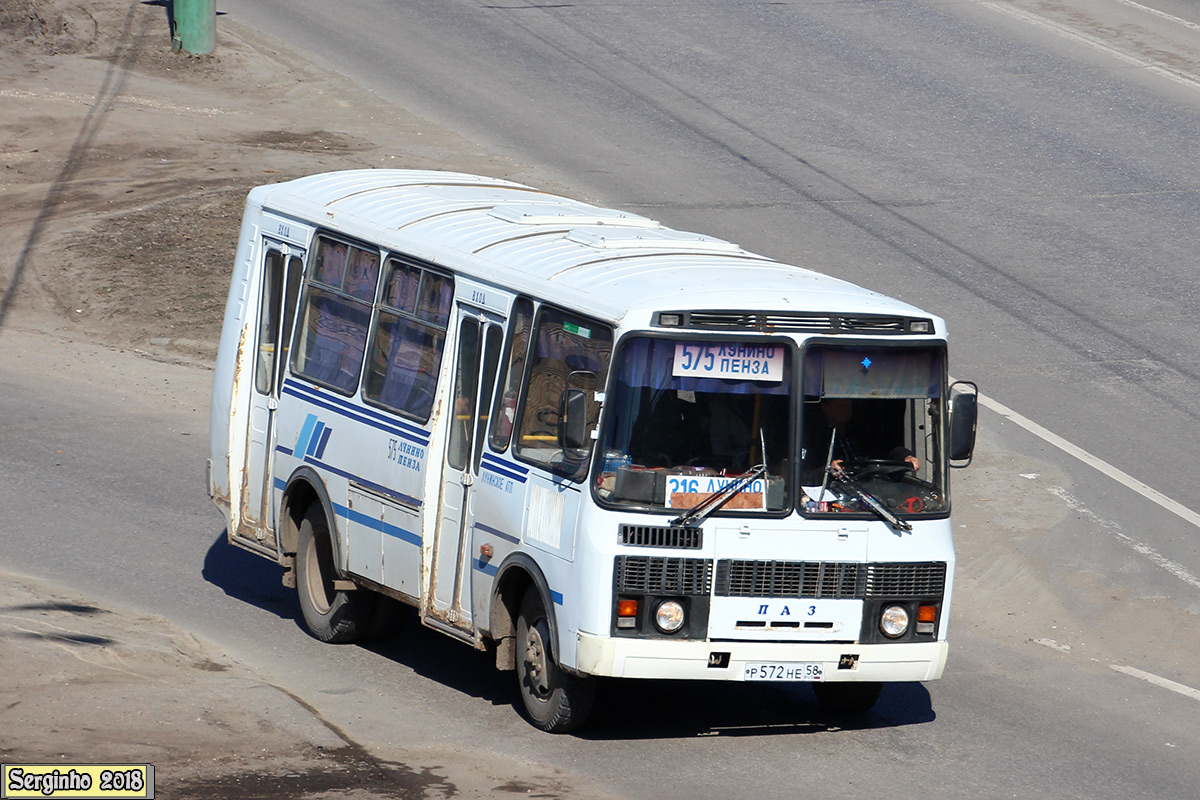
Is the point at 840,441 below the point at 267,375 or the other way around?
the other way around

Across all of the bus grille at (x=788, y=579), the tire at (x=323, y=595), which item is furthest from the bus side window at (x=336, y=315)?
the bus grille at (x=788, y=579)

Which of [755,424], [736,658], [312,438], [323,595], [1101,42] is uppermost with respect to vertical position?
[1101,42]

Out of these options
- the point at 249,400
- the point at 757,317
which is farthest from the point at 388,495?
the point at 757,317

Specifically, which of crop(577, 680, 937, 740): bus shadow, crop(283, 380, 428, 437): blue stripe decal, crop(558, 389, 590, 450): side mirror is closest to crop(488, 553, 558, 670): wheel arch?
crop(577, 680, 937, 740): bus shadow

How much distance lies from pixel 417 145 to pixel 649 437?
15.8m

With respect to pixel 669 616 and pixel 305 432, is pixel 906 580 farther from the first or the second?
pixel 305 432

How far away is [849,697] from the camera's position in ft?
35.4

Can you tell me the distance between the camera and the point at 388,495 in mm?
11297

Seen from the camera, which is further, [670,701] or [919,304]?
[919,304]

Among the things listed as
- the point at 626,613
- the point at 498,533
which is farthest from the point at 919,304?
the point at 626,613

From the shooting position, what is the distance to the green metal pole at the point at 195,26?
92.5 feet

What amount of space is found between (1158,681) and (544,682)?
464cm

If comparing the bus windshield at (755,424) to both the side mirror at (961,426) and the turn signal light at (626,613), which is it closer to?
the side mirror at (961,426)

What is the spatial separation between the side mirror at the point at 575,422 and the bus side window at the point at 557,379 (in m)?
0.06
